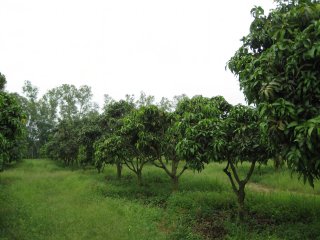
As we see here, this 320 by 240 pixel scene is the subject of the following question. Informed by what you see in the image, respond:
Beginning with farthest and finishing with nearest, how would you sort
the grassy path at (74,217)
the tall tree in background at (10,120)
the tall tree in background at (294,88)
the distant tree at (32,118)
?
the distant tree at (32,118)
the tall tree in background at (10,120)
the grassy path at (74,217)
the tall tree in background at (294,88)

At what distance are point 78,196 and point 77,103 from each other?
4964 centimetres

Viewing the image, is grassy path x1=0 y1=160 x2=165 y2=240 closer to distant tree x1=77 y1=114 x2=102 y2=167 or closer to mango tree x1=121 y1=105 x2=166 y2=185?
mango tree x1=121 y1=105 x2=166 y2=185

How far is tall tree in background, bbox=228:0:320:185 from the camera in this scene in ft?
15.1

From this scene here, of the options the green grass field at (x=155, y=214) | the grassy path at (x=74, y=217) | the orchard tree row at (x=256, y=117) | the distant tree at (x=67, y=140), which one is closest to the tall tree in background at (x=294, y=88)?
the orchard tree row at (x=256, y=117)

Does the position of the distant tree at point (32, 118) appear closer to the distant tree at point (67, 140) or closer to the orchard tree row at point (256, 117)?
the distant tree at point (67, 140)

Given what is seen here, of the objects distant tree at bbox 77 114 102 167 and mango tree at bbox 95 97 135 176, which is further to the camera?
distant tree at bbox 77 114 102 167

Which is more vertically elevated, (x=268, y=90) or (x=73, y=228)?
(x=268, y=90)

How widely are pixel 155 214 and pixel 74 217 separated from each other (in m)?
2.87

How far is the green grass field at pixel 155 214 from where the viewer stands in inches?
335

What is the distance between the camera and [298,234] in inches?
316

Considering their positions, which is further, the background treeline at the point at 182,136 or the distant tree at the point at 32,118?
the distant tree at the point at 32,118

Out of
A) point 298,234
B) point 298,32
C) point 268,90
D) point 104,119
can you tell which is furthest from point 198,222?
point 104,119

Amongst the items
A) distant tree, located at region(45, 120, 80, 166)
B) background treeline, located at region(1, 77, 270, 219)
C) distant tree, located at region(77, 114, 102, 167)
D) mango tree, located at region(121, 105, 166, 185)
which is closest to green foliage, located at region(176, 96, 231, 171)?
background treeline, located at region(1, 77, 270, 219)

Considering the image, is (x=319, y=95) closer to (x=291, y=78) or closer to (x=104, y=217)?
(x=291, y=78)
